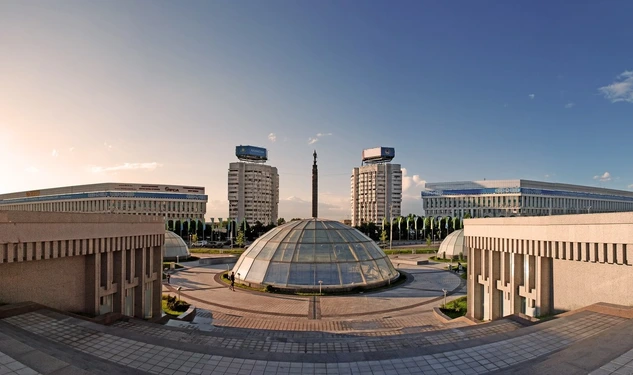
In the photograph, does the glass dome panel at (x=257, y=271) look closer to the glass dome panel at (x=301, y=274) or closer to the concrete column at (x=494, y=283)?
the glass dome panel at (x=301, y=274)

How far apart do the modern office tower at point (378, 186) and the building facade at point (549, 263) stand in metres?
140

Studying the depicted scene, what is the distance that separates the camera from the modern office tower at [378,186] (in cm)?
→ 15938

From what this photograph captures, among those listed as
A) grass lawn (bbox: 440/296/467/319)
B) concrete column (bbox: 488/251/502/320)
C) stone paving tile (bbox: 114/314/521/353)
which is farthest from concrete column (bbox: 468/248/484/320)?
stone paving tile (bbox: 114/314/521/353)

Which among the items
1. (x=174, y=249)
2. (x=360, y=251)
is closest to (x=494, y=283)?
(x=360, y=251)

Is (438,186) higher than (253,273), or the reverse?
(438,186)

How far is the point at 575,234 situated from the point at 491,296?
661cm

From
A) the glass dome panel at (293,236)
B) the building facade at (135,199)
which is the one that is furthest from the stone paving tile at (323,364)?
the building facade at (135,199)

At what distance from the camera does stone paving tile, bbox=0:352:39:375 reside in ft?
22.4

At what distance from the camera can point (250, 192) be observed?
156500 mm

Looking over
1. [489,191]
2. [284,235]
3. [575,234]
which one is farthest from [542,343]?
[489,191]

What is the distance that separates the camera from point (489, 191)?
13550 cm

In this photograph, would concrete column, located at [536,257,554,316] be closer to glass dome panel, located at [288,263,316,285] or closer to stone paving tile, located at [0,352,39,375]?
stone paving tile, located at [0,352,39,375]

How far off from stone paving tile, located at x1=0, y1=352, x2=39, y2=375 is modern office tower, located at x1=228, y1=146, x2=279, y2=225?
147 m

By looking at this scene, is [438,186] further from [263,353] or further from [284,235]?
[263,353]
